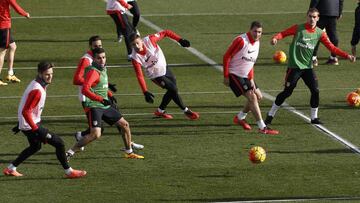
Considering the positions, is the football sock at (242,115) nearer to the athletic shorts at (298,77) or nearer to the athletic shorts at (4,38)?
the athletic shorts at (298,77)

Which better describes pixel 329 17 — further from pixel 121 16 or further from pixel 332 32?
pixel 121 16

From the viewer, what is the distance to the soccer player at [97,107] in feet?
55.7

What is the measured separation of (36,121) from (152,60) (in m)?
4.85

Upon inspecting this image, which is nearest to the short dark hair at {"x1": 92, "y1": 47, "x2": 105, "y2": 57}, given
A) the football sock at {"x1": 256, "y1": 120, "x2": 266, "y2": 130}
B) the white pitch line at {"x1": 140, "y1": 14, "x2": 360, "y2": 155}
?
the football sock at {"x1": 256, "y1": 120, "x2": 266, "y2": 130}

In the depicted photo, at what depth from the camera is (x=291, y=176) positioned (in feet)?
52.9

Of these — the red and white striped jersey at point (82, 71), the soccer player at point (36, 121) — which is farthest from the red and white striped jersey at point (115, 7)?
the soccer player at point (36, 121)

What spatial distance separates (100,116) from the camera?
17203 mm

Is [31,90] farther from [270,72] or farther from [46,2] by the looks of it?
[46,2]

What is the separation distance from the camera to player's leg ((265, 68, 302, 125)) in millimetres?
19812

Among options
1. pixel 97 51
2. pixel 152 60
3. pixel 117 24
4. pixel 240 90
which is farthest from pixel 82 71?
pixel 117 24

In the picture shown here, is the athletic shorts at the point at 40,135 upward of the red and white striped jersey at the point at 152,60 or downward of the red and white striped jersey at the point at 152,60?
upward

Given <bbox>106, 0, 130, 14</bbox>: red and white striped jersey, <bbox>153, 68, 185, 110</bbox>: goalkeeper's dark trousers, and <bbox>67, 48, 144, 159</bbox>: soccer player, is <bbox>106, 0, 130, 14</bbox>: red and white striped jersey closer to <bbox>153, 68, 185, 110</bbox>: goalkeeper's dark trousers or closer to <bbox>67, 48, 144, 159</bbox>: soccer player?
<bbox>153, 68, 185, 110</bbox>: goalkeeper's dark trousers

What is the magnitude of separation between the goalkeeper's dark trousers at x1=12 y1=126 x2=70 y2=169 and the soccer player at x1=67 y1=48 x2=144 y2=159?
3.30 feet

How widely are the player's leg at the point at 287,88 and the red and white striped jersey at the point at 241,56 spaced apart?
77 cm
